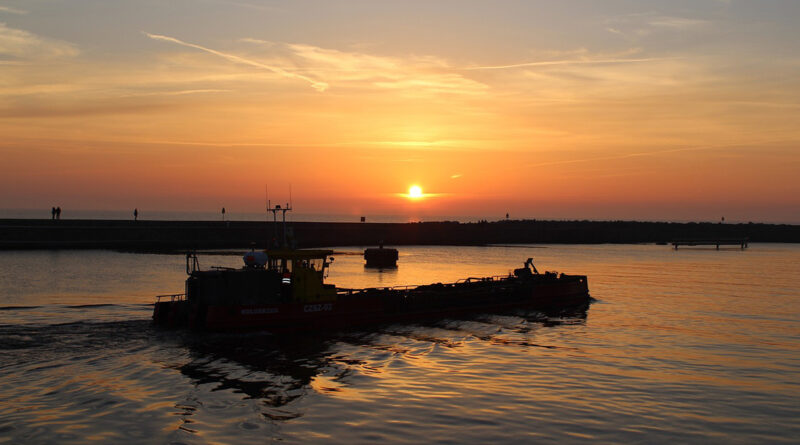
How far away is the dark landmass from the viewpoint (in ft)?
305

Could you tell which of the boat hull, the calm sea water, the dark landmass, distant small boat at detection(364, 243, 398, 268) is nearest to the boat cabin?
the boat hull

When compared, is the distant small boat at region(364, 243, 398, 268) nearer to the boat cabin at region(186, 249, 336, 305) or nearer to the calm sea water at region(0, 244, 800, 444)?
the calm sea water at region(0, 244, 800, 444)

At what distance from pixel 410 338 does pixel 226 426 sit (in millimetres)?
16251

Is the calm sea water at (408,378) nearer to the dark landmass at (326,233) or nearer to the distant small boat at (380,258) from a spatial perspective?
the dark landmass at (326,233)

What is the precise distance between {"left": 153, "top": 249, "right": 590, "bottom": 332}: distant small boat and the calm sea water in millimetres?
1127

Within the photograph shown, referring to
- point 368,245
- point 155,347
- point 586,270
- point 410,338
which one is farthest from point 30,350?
point 368,245

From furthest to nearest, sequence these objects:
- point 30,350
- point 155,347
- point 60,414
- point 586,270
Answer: point 586,270 < point 155,347 < point 30,350 < point 60,414

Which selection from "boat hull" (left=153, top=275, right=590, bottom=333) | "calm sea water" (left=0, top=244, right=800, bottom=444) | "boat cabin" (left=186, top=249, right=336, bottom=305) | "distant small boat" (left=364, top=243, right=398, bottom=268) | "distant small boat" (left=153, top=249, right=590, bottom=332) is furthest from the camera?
"distant small boat" (left=364, top=243, right=398, bottom=268)

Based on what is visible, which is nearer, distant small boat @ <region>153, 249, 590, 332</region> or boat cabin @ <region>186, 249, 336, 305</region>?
distant small boat @ <region>153, 249, 590, 332</region>

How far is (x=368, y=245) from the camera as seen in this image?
128 m

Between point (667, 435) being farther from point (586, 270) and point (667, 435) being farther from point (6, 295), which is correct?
point (586, 270)

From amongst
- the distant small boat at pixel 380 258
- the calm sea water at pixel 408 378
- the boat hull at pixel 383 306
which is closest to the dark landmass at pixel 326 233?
the distant small boat at pixel 380 258

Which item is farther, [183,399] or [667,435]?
[183,399]

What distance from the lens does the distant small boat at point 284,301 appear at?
32.4m
